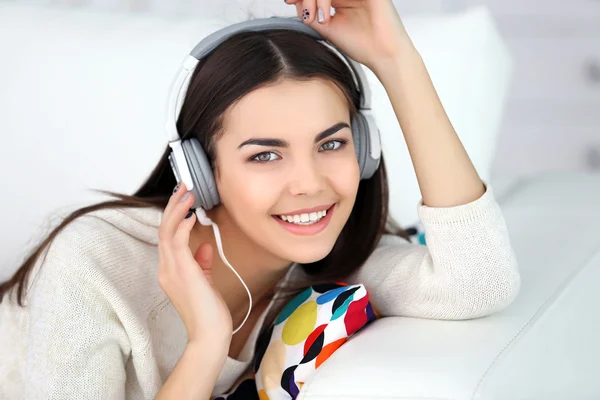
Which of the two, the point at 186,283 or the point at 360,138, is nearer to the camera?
the point at 186,283

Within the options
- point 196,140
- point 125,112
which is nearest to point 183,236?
→ point 196,140

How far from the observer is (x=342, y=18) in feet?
4.36

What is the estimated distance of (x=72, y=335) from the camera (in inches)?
46.7

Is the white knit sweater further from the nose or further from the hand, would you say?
the nose

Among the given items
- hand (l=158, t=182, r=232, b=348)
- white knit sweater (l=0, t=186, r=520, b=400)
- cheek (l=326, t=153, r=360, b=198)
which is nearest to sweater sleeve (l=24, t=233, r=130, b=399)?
white knit sweater (l=0, t=186, r=520, b=400)

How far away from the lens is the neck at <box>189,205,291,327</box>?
4.70ft

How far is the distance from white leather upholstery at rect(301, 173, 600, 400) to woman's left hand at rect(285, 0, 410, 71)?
43 centimetres

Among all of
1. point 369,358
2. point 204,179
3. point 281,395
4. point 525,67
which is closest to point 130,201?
point 204,179

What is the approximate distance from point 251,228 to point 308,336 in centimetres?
19

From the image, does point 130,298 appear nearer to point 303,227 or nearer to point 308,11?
point 303,227

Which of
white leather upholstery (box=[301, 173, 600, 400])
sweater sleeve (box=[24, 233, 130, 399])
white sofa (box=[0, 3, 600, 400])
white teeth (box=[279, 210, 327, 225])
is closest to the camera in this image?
white leather upholstery (box=[301, 173, 600, 400])

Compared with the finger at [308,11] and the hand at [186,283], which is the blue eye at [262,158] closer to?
the hand at [186,283]

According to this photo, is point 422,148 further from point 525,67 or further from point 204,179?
Result: point 525,67

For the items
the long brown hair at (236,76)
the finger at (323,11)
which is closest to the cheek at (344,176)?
the long brown hair at (236,76)
